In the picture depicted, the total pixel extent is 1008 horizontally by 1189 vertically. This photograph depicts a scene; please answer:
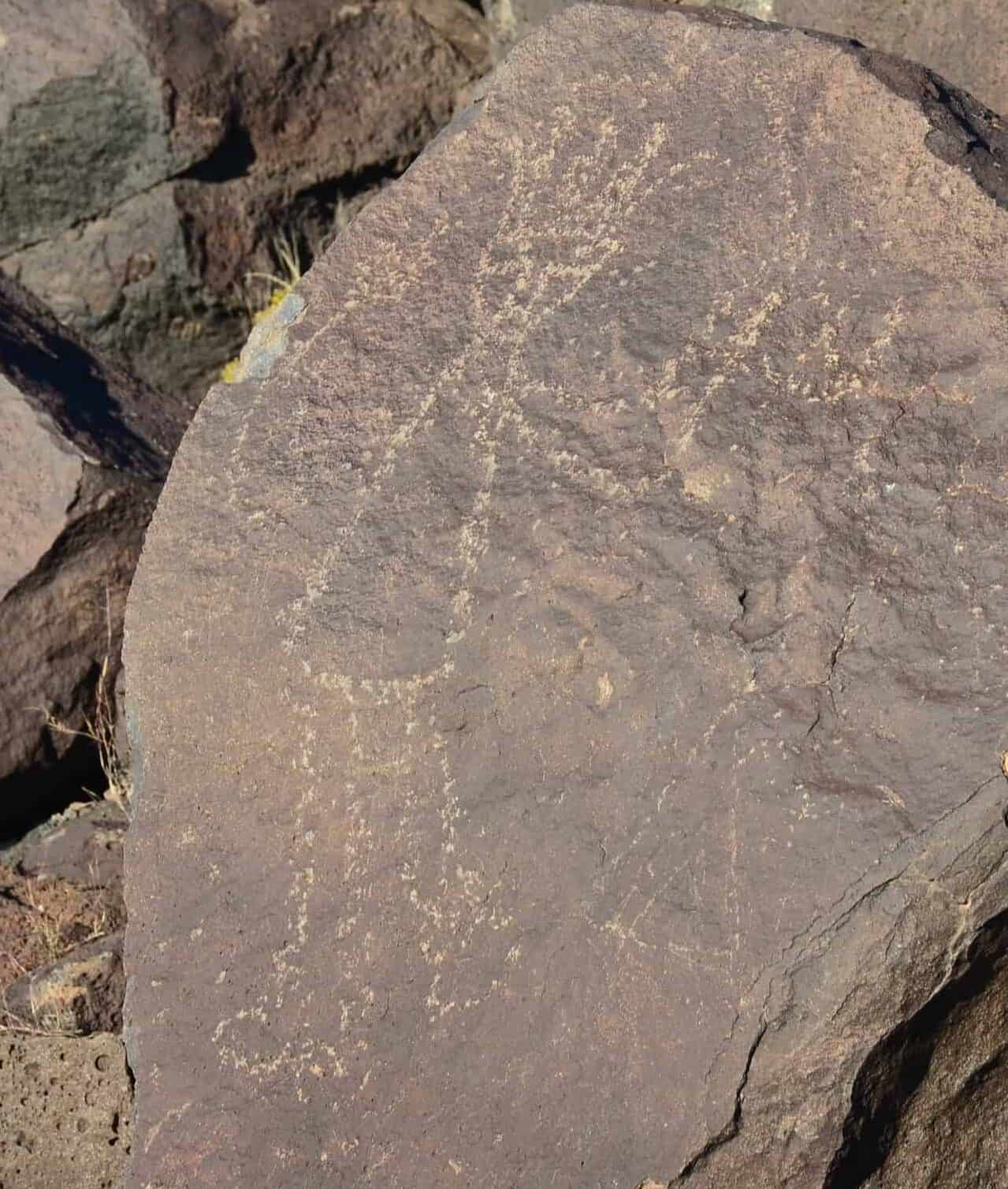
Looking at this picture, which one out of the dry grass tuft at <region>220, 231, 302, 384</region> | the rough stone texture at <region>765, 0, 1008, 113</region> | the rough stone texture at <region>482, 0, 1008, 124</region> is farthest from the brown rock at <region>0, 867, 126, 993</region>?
the rough stone texture at <region>765, 0, 1008, 113</region>

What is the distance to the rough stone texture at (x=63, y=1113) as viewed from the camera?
8.14 feet

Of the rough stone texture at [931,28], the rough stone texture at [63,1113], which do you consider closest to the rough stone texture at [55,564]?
the rough stone texture at [63,1113]

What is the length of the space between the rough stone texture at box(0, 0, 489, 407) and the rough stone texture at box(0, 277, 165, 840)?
80 cm

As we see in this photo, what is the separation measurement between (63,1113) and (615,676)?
133 cm

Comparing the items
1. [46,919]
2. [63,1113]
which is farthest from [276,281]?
[63,1113]

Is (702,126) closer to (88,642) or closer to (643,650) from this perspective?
(643,650)

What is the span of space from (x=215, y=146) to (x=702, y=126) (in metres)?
1.91

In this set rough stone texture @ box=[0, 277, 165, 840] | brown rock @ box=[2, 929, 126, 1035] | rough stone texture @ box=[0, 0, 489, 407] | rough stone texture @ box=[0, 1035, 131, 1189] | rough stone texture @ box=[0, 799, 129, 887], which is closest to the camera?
rough stone texture @ box=[0, 1035, 131, 1189]

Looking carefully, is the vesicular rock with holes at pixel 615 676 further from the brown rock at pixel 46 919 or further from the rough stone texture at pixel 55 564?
the brown rock at pixel 46 919

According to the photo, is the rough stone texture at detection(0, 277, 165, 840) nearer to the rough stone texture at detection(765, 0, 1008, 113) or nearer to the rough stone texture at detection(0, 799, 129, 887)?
the rough stone texture at detection(0, 799, 129, 887)

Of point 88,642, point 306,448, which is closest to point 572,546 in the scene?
point 306,448

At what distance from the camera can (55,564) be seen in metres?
2.78

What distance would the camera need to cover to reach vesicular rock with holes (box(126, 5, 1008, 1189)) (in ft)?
5.73

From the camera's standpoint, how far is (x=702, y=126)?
2107 millimetres
